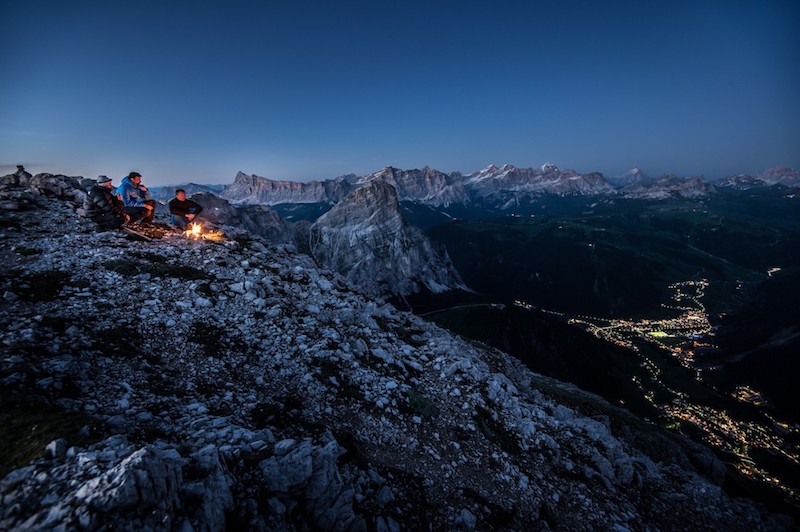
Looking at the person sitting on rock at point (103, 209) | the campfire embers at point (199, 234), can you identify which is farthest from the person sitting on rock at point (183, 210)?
the person sitting on rock at point (103, 209)

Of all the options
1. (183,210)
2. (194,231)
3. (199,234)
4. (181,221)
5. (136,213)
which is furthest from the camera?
(181,221)

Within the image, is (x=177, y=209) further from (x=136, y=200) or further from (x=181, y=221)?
(x=136, y=200)

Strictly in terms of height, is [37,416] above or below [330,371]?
above

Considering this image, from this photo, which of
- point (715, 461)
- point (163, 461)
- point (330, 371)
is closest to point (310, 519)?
point (163, 461)

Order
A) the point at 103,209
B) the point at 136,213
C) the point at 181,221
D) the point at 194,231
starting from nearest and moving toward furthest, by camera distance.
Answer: the point at 103,209, the point at 136,213, the point at 194,231, the point at 181,221

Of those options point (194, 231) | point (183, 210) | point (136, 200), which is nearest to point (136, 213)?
point (136, 200)

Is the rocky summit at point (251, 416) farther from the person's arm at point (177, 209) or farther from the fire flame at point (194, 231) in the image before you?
the person's arm at point (177, 209)

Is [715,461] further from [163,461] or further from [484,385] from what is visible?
[163,461]
